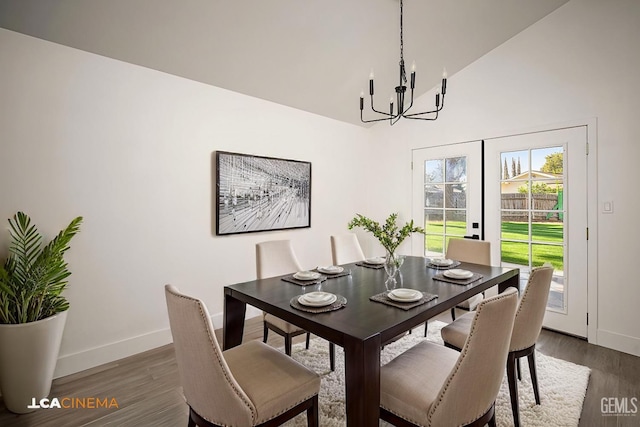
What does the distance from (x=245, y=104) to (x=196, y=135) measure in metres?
0.67

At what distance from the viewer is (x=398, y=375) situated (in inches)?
58.7

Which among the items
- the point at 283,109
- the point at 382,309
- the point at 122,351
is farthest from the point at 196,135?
the point at 382,309

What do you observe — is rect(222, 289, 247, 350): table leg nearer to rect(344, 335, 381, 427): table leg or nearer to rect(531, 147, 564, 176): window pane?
rect(344, 335, 381, 427): table leg

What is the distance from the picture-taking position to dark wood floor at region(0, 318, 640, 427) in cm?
192

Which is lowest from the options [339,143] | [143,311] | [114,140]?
[143,311]

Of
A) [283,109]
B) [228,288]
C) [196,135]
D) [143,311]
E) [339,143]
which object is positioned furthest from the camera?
[339,143]

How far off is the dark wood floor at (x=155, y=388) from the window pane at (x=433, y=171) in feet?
6.59

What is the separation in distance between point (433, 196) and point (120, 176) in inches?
134

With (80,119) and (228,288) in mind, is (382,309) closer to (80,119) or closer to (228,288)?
(228,288)

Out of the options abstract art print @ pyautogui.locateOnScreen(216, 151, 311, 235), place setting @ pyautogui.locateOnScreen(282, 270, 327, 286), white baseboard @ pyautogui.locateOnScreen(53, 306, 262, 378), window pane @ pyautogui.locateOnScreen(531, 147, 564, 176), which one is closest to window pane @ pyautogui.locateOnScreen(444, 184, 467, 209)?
window pane @ pyautogui.locateOnScreen(531, 147, 564, 176)

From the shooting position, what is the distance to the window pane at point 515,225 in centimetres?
335

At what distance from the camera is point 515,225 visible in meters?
3.42

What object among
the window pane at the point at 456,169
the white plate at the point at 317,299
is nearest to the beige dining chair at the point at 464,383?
the white plate at the point at 317,299

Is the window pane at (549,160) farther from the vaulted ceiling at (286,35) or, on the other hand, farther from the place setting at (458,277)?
the place setting at (458,277)
